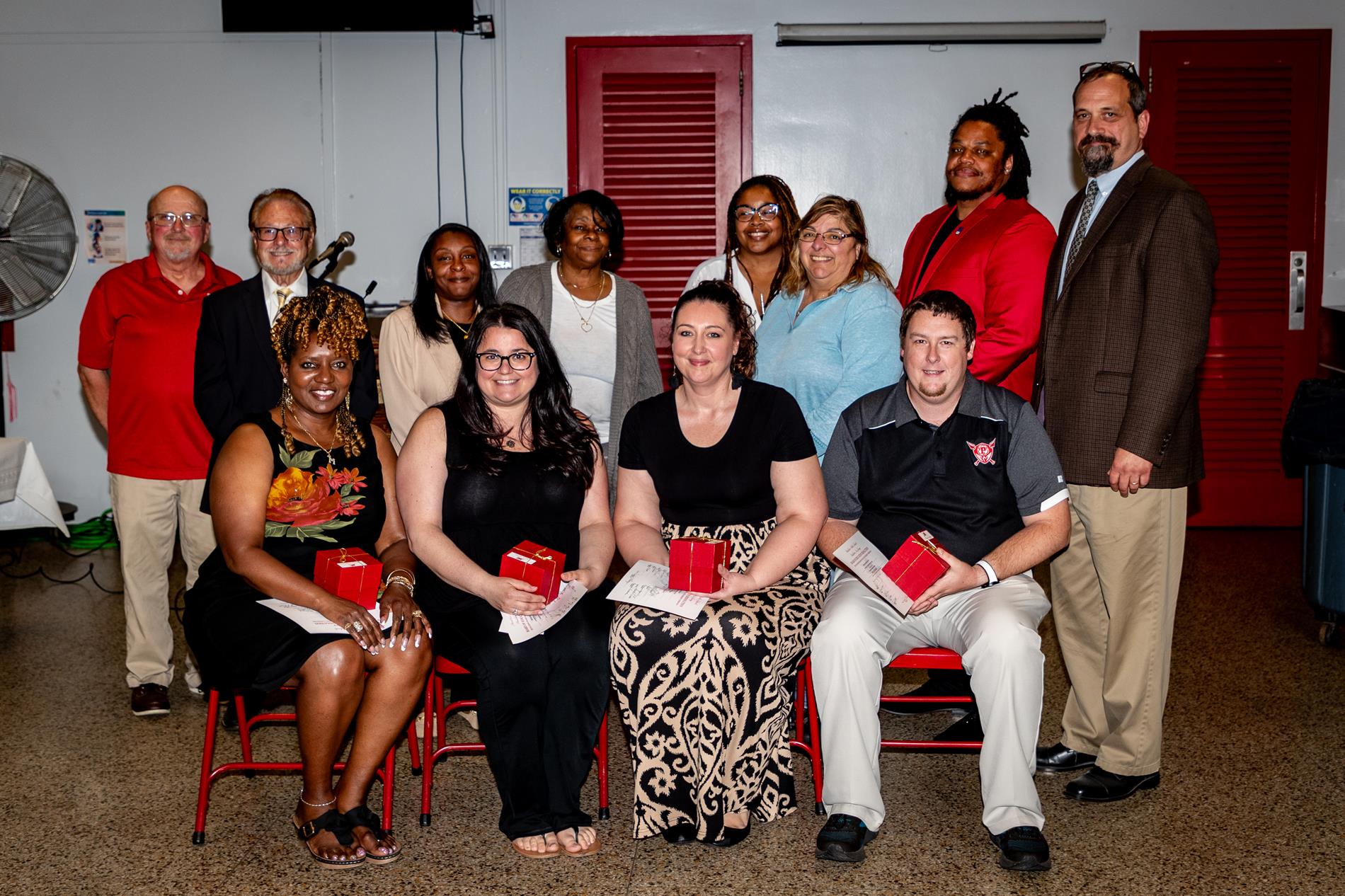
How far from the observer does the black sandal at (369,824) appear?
2723 millimetres

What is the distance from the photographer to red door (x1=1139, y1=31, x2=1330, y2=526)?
5.89m

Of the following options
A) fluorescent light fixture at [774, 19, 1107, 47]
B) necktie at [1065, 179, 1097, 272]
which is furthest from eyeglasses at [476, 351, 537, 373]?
fluorescent light fixture at [774, 19, 1107, 47]

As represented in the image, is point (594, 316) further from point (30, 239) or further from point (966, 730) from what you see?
point (30, 239)

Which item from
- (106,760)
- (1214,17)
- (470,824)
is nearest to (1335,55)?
(1214,17)

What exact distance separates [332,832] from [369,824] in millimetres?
87

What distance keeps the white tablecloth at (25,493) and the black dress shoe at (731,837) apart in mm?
3099

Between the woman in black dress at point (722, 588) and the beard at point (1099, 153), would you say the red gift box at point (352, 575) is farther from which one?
the beard at point (1099, 153)

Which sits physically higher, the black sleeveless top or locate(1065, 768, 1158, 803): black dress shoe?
the black sleeveless top

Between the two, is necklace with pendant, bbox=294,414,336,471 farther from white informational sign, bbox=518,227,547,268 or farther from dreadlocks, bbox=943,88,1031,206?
white informational sign, bbox=518,227,547,268

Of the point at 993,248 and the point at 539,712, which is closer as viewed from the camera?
the point at 539,712

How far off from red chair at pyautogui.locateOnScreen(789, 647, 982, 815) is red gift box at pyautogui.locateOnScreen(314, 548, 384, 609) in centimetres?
110

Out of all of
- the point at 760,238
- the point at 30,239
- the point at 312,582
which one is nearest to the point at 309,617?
the point at 312,582

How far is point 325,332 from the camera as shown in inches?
116

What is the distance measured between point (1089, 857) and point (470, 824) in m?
1.53
